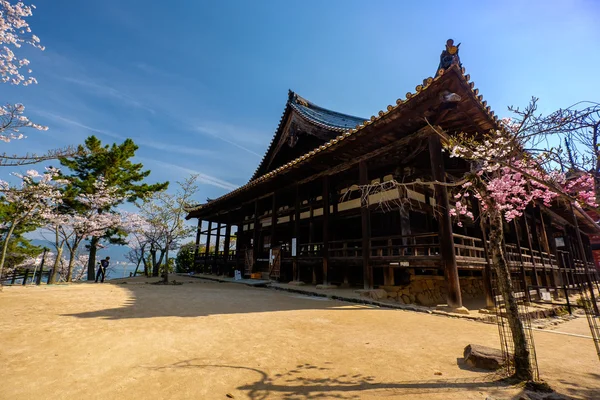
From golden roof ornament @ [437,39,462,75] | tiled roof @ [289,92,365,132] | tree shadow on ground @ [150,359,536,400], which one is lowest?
tree shadow on ground @ [150,359,536,400]

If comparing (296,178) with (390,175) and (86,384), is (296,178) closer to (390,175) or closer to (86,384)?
(390,175)

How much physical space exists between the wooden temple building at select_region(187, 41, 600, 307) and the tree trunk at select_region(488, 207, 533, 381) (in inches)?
68.0

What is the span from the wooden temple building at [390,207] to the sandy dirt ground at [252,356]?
98.9 inches

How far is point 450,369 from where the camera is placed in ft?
9.84

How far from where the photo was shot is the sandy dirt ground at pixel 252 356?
2463mm

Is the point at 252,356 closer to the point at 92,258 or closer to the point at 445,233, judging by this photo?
the point at 445,233

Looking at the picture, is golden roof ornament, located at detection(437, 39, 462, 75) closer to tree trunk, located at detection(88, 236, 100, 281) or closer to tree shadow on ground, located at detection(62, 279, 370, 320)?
tree shadow on ground, located at detection(62, 279, 370, 320)

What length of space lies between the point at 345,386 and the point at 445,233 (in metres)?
5.64

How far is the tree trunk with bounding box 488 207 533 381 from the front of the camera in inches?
105

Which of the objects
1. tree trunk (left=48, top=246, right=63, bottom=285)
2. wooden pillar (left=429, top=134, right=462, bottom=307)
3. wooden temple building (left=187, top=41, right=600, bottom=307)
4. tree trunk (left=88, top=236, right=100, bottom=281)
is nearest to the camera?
wooden pillar (left=429, top=134, right=462, bottom=307)

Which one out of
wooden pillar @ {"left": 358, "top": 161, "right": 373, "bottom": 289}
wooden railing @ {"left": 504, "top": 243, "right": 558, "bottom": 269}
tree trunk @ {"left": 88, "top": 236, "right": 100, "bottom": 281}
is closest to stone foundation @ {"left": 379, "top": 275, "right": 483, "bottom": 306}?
wooden pillar @ {"left": 358, "top": 161, "right": 373, "bottom": 289}

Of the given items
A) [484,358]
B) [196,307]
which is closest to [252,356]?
[484,358]

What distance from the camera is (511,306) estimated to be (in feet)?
9.59

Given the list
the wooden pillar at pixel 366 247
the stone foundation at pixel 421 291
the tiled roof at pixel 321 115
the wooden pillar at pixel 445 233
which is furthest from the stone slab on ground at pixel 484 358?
the tiled roof at pixel 321 115
